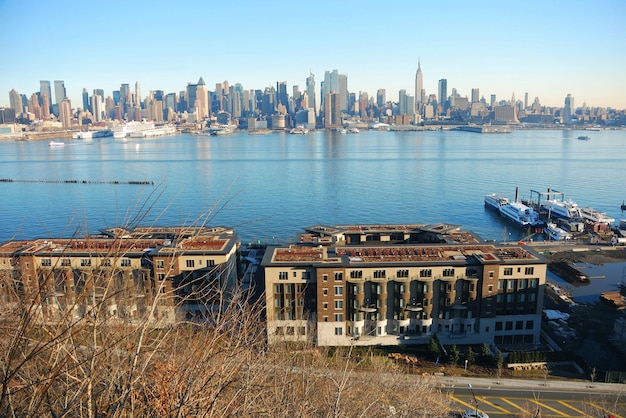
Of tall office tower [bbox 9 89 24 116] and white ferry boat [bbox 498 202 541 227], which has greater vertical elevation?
tall office tower [bbox 9 89 24 116]

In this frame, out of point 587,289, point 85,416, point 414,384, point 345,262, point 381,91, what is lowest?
point 587,289

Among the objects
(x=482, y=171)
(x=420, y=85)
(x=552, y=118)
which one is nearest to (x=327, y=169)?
(x=482, y=171)

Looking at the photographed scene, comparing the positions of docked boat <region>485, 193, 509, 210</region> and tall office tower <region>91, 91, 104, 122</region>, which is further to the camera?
tall office tower <region>91, 91, 104, 122</region>

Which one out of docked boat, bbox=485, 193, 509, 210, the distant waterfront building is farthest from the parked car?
the distant waterfront building

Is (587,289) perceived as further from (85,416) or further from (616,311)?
(85,416)

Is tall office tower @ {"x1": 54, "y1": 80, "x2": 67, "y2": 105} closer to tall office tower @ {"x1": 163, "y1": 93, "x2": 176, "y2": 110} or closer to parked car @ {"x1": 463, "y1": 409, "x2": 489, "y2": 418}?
tall office tower @ {"x1": 163, "y1": 93, "x2": 176, "y2": 110}

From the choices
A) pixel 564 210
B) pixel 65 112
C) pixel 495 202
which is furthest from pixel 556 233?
pixel 65 112

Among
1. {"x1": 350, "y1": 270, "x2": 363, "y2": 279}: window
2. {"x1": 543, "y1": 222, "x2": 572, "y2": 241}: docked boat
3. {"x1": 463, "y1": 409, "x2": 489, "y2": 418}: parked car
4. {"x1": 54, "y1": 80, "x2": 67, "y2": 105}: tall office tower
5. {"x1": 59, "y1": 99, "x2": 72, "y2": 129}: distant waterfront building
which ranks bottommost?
{"x1": 543, "y1": 222, "x2": 572, "y2": 241}: docked boat
